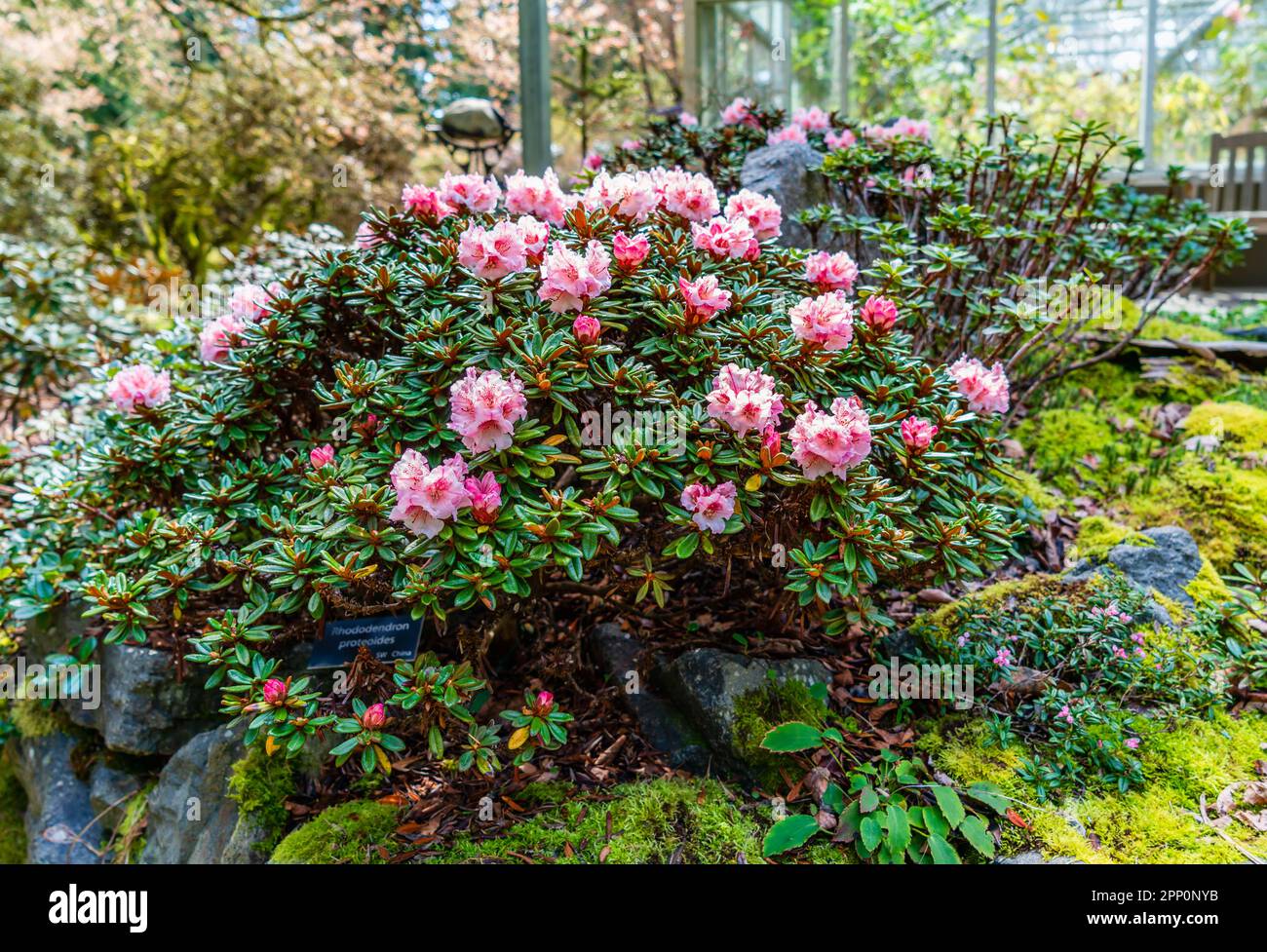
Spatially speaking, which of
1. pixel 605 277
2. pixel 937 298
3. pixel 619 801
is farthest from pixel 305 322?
pixel 937 298

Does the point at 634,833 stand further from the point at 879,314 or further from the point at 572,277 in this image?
the point at 879,314

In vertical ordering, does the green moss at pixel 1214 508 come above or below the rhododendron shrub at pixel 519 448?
below

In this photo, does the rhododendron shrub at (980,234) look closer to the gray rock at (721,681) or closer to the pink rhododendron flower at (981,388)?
the pink rhododendron flower at (981,388)

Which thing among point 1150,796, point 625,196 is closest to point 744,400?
point 625,196

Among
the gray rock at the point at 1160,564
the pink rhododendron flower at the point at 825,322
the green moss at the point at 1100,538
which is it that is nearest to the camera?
the pink rhododendron flower at the point at 825,322

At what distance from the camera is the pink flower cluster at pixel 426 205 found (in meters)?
2.48

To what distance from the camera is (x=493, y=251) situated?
2104 millimetres

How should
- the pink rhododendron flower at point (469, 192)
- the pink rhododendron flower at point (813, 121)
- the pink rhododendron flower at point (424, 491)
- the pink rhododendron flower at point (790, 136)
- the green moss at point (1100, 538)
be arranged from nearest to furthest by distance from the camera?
1. the pink rhododendron flower at point (424, 491)
2. the pink rhododendron flower at point (469, 192)
3. the green moss at point (1100, 538)
4. the pink rhododendron flower at point (790, 136)
5. the pink rhododendron flower at point (813, 121)

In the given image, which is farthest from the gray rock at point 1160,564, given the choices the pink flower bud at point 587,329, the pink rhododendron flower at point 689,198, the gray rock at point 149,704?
the gray rock at point 149,704

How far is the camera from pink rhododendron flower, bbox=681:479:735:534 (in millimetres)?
1853

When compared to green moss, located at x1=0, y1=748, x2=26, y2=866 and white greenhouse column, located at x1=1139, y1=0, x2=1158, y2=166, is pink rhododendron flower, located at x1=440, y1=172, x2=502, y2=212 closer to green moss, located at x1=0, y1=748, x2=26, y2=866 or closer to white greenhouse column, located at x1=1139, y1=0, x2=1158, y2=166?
green moss, located at x1=0, y1=748, x2=26, y2=866
